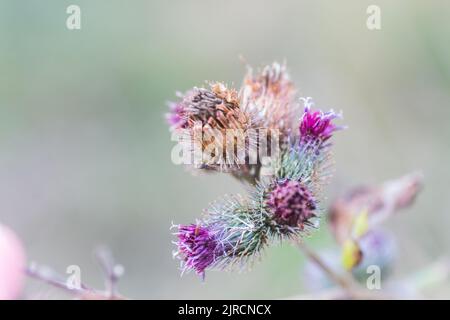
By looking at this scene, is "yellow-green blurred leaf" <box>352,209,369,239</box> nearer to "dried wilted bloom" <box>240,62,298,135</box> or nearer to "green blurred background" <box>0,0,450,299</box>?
"dried wilted bloom" <box>240,62,298,135</box>

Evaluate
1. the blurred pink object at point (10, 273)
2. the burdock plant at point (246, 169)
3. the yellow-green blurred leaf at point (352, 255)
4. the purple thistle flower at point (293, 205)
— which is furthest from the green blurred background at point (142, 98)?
the purple thistle flower at point (293, 205)

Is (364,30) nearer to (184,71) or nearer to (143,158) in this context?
(184,71)

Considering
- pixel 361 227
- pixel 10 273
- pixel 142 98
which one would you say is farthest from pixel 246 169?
pixel 142 98

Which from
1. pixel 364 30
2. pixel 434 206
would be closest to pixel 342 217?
pixel 434 206

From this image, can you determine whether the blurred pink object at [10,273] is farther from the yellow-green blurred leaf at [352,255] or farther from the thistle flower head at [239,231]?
the yellow-green blurred leaf at [352,255]

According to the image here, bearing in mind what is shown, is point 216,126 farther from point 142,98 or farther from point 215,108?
point 142,98

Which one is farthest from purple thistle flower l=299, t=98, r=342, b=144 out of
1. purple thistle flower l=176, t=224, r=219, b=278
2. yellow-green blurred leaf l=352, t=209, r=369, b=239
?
yellow-green blurred leaf l=352, t=209, r=369, b=239
